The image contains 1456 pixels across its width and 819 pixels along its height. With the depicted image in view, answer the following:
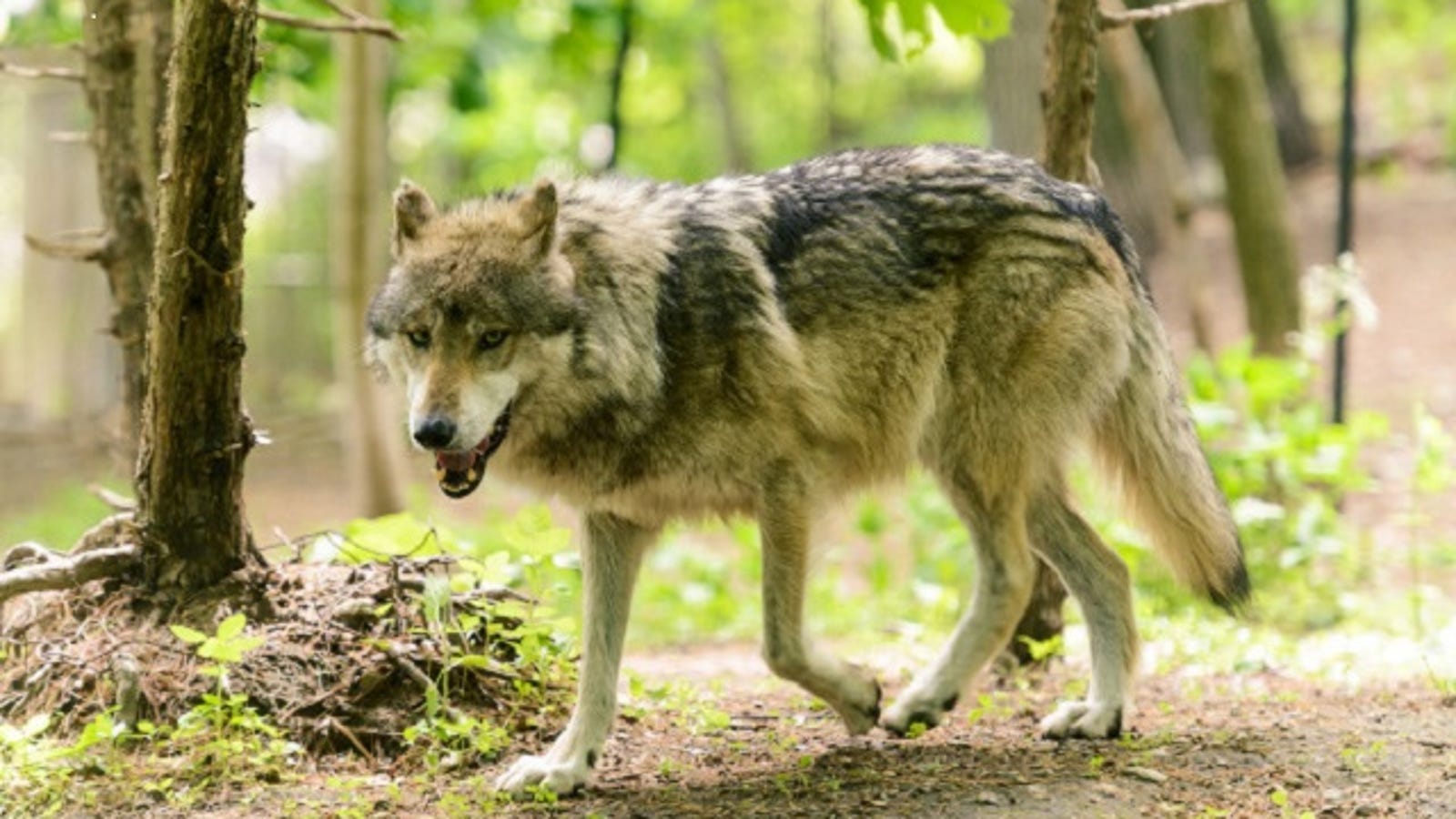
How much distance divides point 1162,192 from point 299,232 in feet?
45.4

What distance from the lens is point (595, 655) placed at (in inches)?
181

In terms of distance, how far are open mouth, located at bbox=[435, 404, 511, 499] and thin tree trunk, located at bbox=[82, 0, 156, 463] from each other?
1.97 meters

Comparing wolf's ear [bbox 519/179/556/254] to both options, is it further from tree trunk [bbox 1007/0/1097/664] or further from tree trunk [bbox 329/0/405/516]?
tree trunk [bbox 329/0/405/516]

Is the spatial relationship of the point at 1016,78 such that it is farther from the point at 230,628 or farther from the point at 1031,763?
the point at 230,628

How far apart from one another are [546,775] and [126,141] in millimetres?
2850

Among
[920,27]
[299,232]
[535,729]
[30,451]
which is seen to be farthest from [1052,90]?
[299,232]

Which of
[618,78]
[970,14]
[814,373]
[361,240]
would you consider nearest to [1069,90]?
[970,14]

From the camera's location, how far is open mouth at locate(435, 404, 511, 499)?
162 inches

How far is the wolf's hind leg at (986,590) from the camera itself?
15.8 ft

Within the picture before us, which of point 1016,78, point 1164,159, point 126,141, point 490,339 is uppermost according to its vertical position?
point 1016,78

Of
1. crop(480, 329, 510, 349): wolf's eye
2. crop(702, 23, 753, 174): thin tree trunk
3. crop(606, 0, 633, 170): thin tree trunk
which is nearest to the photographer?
crop(480, 329, 510, 349): wolf's eye

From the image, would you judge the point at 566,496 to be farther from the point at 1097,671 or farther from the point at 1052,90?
the point at 1052,90

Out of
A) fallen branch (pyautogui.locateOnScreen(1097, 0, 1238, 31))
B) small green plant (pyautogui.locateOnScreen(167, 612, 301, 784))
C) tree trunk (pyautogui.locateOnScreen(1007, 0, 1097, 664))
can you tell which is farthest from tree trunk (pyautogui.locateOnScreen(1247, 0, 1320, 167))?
small green plant (pyautogui.locateOnScreen(167, 612, 301, 784))

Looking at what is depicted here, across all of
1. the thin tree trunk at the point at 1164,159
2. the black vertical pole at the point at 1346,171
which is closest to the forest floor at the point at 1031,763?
the black vertical pole at the point at 1346,171
